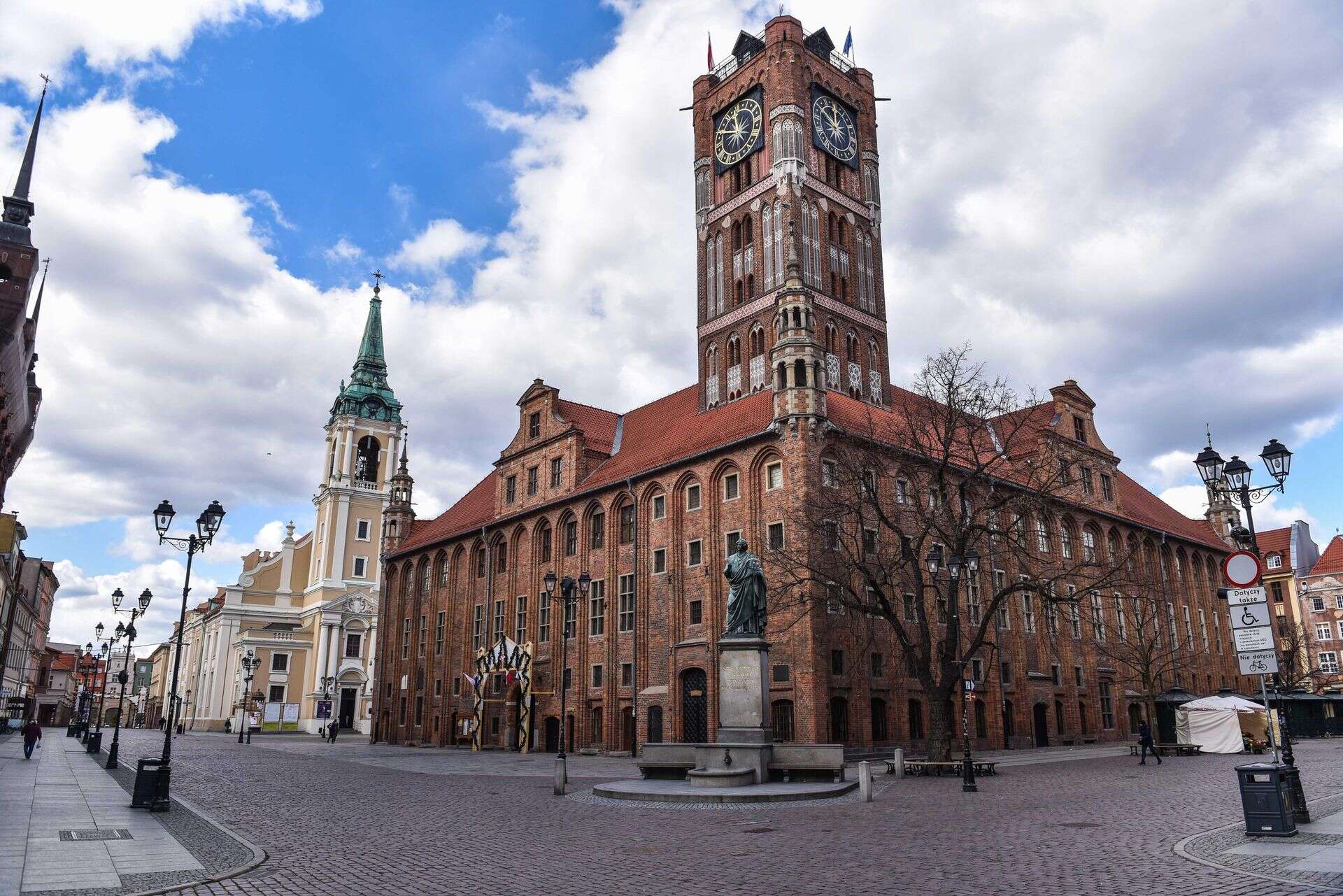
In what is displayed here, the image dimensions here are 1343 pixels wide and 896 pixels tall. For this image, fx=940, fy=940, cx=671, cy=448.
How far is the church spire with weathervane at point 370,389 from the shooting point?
93.5 meters

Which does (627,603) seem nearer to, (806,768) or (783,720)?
(783,720)

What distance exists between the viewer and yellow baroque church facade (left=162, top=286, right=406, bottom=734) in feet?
275

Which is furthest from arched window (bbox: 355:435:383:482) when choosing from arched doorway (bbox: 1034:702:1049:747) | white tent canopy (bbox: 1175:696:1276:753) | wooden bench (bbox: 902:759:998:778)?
wooden bench (bbox: 902:759:998:778)

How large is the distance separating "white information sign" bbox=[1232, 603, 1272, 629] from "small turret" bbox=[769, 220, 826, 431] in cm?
2388

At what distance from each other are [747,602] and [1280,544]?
289ft

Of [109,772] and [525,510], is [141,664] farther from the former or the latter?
[109,772]

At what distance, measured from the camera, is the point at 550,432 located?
171 feet

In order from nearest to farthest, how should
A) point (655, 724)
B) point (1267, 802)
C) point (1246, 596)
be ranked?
point (1267, 802) → point (1246, 596) → point (655, 724)

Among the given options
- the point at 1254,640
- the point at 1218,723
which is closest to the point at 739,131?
the point at 1218,723

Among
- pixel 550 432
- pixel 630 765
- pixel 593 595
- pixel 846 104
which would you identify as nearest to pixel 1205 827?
pixel 630 765

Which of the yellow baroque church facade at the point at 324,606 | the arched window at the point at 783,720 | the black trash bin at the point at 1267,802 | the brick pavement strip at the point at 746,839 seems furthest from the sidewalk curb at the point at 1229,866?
the yellow baroque church facade at the point at 324,606

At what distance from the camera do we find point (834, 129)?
51750 millimetres

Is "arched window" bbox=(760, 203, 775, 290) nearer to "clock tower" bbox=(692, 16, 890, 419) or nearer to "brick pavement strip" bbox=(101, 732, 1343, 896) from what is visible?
"clock tower" bbox=(692, 16, 890, 419)

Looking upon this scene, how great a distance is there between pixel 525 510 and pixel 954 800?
34962 mm
